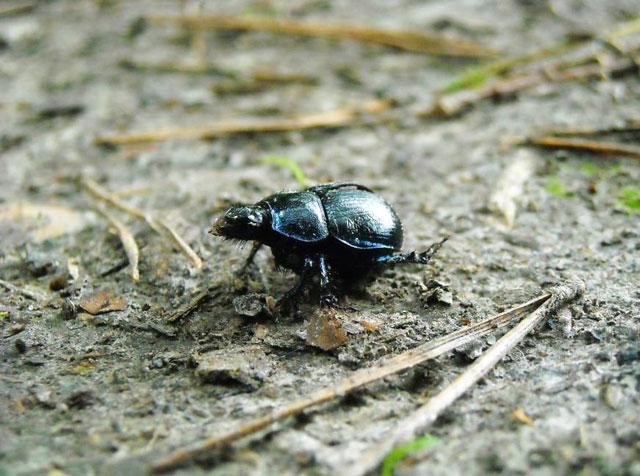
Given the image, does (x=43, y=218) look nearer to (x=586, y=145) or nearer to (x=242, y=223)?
(x=242, y=223)

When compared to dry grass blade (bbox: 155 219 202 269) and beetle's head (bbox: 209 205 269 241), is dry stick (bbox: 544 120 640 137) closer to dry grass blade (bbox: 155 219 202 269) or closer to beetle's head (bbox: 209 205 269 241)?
beetle's head (bbox: 209 205 269 241)

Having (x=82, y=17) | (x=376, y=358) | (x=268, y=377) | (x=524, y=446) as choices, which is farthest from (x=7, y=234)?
(x=82, y=17)

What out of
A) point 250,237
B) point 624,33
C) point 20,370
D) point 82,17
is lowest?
point 20,370

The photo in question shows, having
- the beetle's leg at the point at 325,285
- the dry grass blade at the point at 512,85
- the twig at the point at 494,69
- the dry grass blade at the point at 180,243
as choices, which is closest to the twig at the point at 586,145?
the dry grass blade at the point at 512,85

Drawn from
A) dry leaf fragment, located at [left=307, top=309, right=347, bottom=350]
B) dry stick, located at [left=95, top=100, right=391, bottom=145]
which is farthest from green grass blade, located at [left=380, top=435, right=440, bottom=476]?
dry stick, located at [left=95, top=100, right=391, bottom=145]

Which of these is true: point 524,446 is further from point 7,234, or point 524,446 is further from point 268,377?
point 7,234

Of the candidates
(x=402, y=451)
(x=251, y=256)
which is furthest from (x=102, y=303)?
(x=402, y=451)

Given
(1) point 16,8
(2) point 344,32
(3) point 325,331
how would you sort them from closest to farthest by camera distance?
1. (3) point 325,331
2. (2) point 344,32
3. (1) point 16,8
